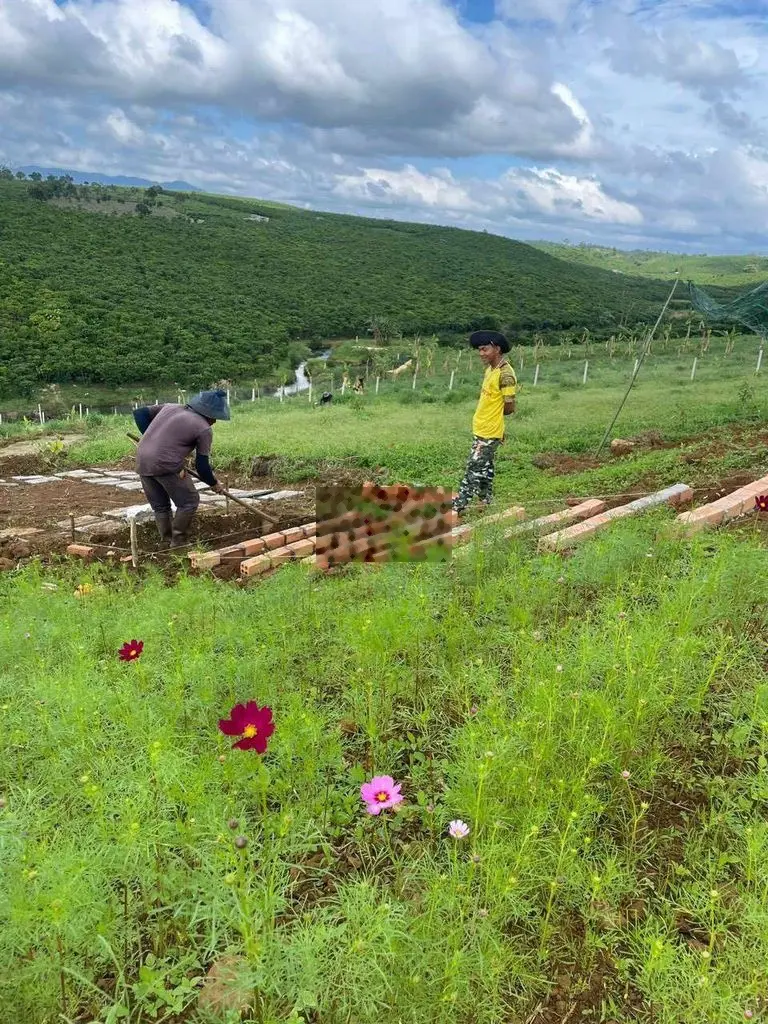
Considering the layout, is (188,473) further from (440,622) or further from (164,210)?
(164,210)

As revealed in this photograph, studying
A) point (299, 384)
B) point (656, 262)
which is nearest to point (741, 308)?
point (299, 384)

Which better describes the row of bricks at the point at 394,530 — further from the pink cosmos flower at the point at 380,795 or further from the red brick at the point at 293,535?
the pink cosmos flower at the point at 380,795

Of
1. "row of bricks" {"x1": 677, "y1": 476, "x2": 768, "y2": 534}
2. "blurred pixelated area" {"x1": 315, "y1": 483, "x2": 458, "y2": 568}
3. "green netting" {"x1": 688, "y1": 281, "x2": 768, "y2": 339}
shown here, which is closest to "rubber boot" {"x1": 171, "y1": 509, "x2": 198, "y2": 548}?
"blurred pixelated area" {"x1": 315, "y1": 483, "x2": 458, "y2": 568}

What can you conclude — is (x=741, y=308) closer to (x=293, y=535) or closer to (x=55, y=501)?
(x=293, y=535)

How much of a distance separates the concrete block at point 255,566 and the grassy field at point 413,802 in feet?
4.56

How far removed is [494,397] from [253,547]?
2661mm

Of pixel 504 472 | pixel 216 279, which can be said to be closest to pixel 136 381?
pixel 216 279

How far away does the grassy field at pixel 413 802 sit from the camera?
5.32ft

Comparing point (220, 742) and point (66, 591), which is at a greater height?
point (220, 742)

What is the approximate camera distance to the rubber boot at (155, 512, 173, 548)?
6633mm

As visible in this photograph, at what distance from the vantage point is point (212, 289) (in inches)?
2163

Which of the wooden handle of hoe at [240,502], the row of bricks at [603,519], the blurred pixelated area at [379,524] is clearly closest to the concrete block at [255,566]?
the blurred pixelated area at [379,524]

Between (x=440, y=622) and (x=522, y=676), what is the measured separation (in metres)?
0.72

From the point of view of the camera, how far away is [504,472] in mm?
9742
